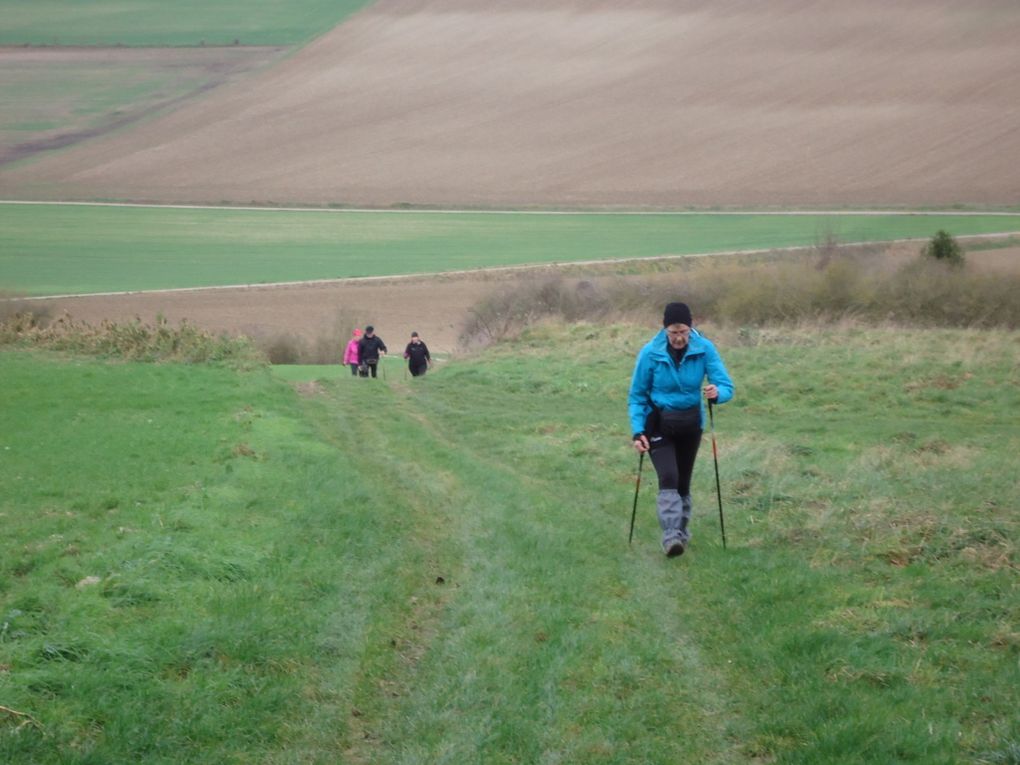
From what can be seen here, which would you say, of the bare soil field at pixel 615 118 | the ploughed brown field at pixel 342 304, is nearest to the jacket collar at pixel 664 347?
the ploughed brown field at pixel 342 304

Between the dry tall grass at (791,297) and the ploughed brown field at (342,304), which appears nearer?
the dry tall grass at (791,297)

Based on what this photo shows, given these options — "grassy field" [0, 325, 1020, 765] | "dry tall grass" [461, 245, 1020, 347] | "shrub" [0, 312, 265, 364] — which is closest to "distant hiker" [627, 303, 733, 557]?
"grassy field" [0, 325, 1020, 765]

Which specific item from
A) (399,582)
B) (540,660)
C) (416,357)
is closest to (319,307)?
(416,357)

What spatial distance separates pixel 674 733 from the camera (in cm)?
684

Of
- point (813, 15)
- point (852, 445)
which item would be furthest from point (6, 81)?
point (852, 445)

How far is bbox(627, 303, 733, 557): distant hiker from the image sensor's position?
10969 millimetres

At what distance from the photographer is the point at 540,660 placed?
8062 mm

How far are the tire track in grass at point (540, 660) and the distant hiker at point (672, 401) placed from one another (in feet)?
1.71

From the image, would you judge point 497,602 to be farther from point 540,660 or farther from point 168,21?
point 168,21

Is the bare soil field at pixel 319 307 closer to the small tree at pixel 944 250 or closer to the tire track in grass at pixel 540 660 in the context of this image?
the small tree at pixel 944 250

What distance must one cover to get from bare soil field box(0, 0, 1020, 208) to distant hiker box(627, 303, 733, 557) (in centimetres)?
7422

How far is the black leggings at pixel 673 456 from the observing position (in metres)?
11.1

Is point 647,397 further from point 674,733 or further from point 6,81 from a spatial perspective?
point 6,81

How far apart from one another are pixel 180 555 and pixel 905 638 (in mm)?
5770
